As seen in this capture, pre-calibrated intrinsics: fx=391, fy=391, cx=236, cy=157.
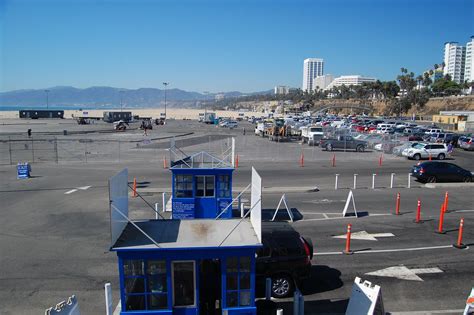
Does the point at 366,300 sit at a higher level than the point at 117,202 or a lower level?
lower

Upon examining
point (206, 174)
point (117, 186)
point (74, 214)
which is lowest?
point (74, 214)

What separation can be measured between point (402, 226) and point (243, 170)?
1655cm

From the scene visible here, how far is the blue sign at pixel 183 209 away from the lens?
1547cm

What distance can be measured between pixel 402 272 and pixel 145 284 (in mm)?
8738

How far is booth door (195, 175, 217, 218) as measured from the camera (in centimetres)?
1577

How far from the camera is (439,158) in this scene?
131ft

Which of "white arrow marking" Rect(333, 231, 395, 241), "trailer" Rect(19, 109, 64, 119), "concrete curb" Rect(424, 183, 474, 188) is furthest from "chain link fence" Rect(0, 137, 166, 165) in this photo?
"trailer" Rect(19, 109, 64, 119)

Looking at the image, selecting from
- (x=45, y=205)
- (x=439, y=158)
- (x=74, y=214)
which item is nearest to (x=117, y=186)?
(x=74, y=214)

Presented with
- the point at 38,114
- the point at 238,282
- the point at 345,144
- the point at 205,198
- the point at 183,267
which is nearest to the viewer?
the point at 183,267

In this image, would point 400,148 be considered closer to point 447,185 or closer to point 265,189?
point 447,185

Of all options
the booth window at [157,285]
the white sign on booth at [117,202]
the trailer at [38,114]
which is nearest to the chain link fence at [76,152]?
the white sign on booth at [117,202]

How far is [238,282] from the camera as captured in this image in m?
7.66

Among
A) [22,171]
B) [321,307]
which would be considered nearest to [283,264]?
[321,307]

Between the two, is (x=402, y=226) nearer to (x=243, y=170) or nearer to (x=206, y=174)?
(x=206, y=174)
